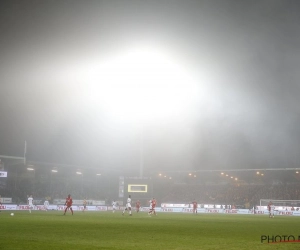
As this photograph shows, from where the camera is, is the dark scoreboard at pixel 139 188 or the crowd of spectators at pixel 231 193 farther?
the crowd of spectators at pixel 231 193

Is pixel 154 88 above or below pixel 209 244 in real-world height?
above

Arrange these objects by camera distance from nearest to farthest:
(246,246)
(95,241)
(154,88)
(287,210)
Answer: (246,246), (95,241), (154,88), (287,210)

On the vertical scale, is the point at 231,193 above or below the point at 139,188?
below

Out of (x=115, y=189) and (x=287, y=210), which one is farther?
(x=115, y=189)

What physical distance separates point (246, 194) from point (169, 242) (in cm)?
6657

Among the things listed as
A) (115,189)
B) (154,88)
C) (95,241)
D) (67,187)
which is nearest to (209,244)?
(95,241)

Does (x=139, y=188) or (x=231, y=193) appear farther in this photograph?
(x=231, y=193)

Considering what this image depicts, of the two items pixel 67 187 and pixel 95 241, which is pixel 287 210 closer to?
pixel 67 187

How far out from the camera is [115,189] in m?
84.2

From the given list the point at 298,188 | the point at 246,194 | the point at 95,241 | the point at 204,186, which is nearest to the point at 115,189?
the point at 204,186

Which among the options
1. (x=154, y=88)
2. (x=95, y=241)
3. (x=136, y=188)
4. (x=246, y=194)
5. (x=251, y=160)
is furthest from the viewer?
(x=246, y=194)

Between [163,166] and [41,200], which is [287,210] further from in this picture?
[41,200]

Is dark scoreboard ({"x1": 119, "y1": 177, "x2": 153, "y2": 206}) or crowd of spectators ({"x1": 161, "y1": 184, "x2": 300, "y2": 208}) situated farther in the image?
crowd of spectators ({"x1": 161, "y1": 184, "x2": 300, "y2": 208})

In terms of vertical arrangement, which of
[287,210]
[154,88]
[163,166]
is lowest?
[287,210]
